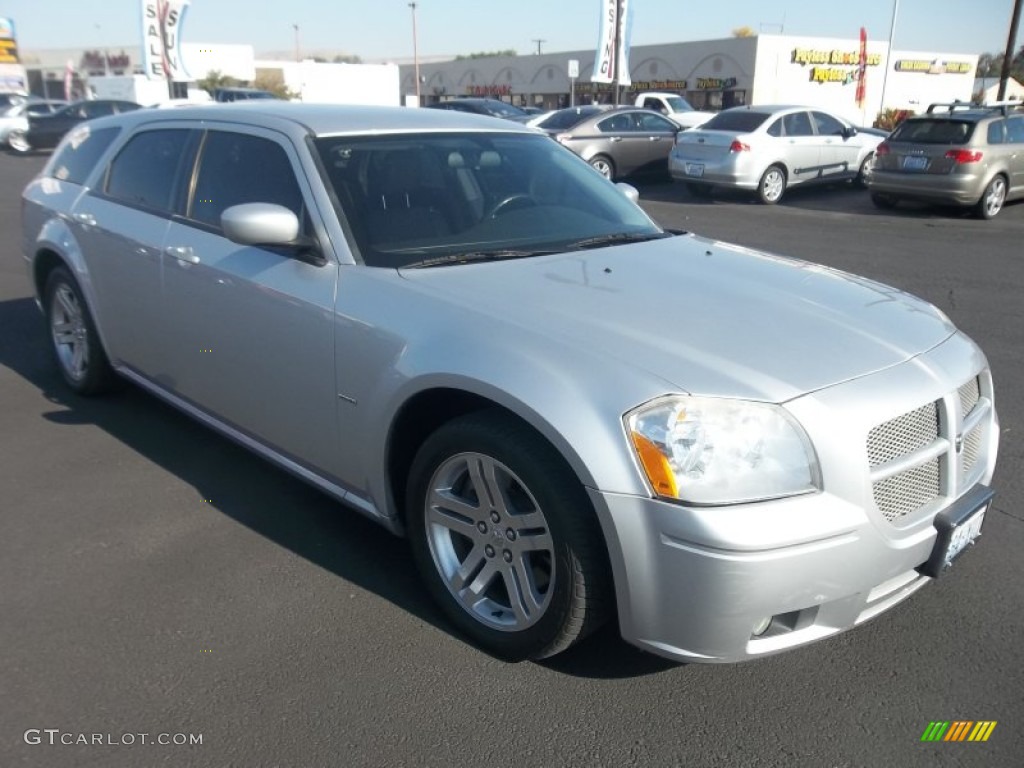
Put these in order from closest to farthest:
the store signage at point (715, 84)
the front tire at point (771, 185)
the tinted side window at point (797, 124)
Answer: the front tire at point (771, 185) < the tinted side window at point (797, 124) < the store signage at point (715, 84)

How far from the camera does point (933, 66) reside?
46.0 m

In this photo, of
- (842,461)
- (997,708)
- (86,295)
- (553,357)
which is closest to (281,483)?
(86,295)

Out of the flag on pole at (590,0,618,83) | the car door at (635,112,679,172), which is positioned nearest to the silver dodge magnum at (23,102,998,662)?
the car door at (635,112,679,172)

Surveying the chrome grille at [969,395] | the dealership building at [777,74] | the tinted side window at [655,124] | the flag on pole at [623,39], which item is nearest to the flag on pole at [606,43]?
the flag on pole at [623,39]

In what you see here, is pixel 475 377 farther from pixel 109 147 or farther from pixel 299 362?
pixel 109 147

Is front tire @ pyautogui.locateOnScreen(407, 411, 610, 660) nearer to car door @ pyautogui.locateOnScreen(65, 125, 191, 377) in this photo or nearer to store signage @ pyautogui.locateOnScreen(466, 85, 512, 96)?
car door @ pyautogui.locateOnScreen(65, 125, 191, 377)

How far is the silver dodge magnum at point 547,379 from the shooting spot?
2.42 m

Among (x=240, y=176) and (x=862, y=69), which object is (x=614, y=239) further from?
(x=862, y=69)

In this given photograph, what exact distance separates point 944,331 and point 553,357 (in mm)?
1498

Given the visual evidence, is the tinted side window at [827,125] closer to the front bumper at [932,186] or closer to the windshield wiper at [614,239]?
the front bumper at [932,186]

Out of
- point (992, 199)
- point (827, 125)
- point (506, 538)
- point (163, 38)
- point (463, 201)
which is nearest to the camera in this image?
A: point (506, 538)

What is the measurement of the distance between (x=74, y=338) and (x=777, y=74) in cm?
4137

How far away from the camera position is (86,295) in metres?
4.88

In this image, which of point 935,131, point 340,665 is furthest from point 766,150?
point 340,665
